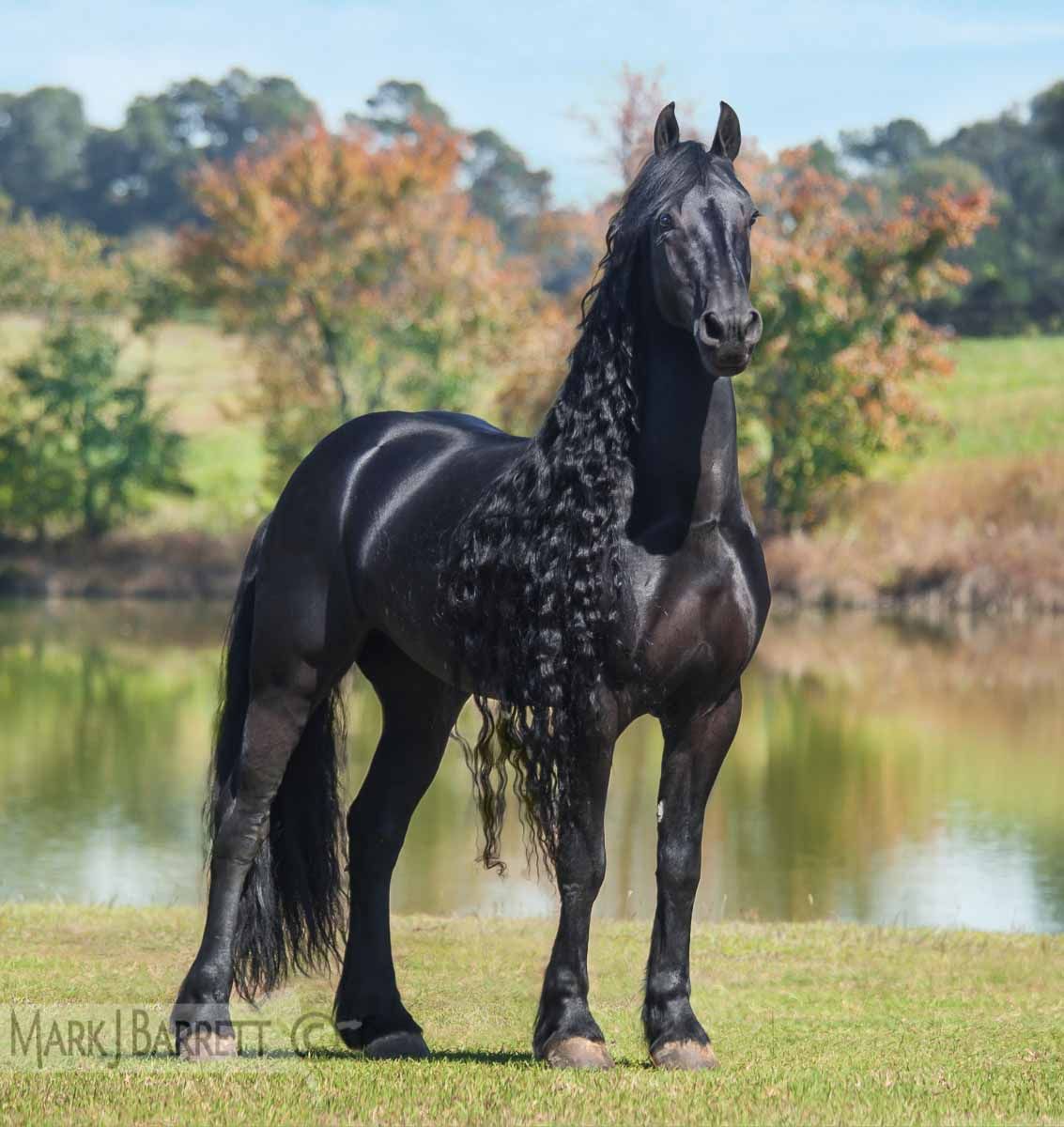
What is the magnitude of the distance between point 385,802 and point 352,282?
98.0 ft

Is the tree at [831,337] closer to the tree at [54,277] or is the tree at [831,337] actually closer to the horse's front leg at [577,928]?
the tree at [54,277]

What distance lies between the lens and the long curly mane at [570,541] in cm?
478

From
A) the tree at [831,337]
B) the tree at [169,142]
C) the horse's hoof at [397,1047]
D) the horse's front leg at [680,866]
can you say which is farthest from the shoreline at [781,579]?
the tree at [169,142]

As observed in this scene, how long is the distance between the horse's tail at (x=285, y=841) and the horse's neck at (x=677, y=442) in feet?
5.12

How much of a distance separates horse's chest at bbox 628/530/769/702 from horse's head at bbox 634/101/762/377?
0.51 metres

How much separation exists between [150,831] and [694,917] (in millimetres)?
4712

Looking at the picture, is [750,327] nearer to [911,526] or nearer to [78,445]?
[911,526]

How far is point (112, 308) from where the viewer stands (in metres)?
37.2

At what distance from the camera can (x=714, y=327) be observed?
4449mm

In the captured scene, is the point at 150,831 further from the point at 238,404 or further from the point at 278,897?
the point at 238,404

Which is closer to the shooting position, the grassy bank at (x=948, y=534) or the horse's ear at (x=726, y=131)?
the horse's ear at (x=726, y=131)

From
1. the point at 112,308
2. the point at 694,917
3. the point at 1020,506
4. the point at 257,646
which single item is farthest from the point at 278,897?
the point at 112,308

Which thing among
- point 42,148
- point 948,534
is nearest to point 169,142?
point 42,148

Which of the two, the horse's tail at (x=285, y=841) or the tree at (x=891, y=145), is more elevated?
the tree at (x=891, y=145)
